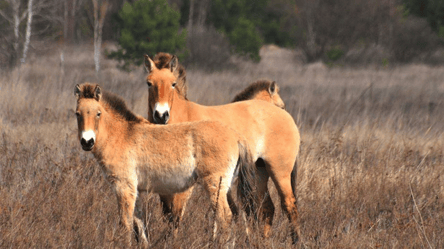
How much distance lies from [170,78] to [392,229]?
9.02 feet

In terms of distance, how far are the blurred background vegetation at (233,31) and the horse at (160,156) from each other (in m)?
19.2

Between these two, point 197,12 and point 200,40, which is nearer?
point 200,40

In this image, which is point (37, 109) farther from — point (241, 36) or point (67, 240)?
point (241, 36)

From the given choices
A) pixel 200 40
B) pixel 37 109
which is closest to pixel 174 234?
pixel 37 109

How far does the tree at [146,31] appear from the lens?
23.4 metres

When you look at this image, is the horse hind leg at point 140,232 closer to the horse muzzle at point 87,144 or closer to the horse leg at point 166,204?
the horse leg at point 166,204

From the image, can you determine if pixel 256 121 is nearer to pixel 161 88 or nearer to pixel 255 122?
pixel 255 122

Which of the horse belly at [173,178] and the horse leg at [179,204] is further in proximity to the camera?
the horse leg at [179,204]

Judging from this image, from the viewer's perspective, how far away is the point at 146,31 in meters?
23.9

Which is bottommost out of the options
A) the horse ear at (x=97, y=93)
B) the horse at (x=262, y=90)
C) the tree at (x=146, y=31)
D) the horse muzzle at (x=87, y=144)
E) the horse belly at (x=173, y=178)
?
the tree at (x=146, y=31)

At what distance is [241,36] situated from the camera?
104 ft

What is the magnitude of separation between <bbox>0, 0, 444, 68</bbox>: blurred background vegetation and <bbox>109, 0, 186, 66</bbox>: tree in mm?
46

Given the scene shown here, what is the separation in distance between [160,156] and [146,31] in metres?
20.3

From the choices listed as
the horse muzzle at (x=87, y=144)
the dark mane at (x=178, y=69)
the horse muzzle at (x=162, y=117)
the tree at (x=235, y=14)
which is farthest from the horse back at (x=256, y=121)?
the tree at (x=235, y=14)
